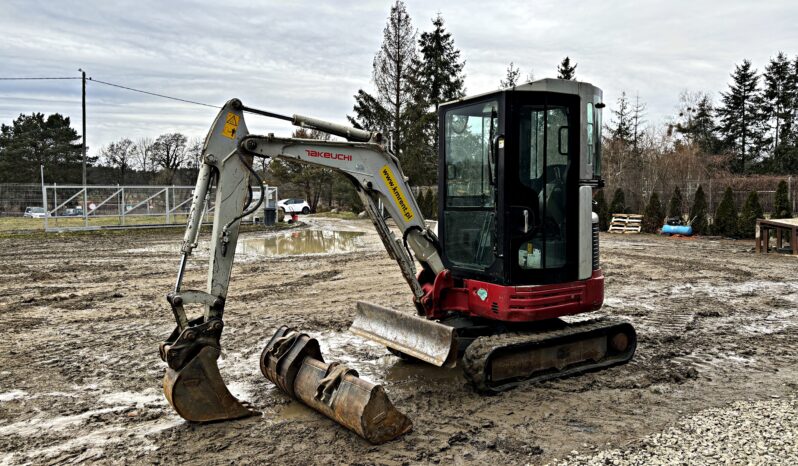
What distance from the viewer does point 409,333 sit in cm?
559

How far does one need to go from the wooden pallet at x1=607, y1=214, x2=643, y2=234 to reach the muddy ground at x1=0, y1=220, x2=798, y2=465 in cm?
1217

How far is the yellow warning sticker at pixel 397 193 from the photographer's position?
17.8 ft

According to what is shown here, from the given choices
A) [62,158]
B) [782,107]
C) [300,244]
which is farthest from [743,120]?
[62,158]

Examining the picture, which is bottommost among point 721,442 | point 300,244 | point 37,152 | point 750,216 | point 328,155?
point 721,442

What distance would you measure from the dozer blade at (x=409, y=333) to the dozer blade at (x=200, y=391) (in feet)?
5.48

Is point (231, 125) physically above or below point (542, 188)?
above

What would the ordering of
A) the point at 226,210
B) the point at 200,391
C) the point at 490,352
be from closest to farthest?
the point at 200,391 → the point at 226,210 → the point at 490,352

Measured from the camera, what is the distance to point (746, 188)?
24.8m

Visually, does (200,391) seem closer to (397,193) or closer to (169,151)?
(397,193)

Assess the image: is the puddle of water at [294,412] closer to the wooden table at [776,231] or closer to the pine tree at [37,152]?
the wooden table at [776,231]

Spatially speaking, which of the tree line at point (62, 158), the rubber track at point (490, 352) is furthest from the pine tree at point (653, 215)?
the tree line at point (62, 158)

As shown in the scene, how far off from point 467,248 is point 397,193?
2.97 feet

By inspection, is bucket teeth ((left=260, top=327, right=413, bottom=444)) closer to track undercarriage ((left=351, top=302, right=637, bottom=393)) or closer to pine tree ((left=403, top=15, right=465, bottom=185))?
track undercarriage ((left=351, top=302, right=637, bottom=393))

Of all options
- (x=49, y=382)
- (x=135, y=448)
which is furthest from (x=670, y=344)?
(x=49, y=382)
